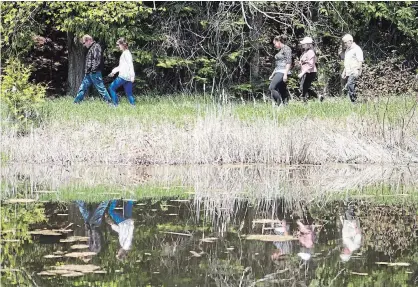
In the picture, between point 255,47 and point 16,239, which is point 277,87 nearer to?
point 255,47

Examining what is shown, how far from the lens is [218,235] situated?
752 cm

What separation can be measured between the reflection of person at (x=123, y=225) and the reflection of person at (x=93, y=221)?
0.32 feet

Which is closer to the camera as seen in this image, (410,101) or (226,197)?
(226,197)

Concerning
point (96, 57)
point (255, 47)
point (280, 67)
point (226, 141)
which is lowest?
point (226, 141)

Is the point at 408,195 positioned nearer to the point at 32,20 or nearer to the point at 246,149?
the point at 246,149

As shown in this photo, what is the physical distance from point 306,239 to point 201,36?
13111 millimetres

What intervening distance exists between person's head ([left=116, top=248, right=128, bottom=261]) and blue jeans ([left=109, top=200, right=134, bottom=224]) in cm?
125

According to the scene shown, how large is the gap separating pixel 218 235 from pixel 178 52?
13.0 m

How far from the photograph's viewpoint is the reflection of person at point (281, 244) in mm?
6754

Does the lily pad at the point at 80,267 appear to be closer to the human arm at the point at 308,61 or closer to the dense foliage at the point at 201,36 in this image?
the human arm at the point at 308,61

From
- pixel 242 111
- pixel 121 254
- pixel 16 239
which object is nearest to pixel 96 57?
pixel 242 111

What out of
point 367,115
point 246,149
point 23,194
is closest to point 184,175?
point 246,149

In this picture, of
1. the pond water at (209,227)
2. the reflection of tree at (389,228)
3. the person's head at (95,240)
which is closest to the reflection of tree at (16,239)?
the pond water at (209,227)

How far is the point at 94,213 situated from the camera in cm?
852
